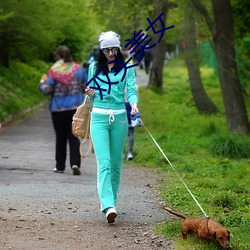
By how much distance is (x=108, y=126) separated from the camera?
7.49 metres

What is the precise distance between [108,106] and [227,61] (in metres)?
9.02

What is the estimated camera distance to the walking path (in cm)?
668

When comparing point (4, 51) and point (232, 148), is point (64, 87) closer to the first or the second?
point (232, 148)

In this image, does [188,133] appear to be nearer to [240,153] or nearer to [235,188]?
[240,153]

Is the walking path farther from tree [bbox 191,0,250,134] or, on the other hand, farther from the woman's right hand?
tree [bbox 191,0,250,134]

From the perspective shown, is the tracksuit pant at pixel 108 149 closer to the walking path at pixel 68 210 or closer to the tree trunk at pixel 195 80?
the walking path at pixel 68 210

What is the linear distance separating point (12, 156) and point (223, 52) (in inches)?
214

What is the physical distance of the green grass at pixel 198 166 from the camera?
7.23m

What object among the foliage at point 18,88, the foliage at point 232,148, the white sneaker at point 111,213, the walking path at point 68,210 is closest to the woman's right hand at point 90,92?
the white sneaker at point 111,213

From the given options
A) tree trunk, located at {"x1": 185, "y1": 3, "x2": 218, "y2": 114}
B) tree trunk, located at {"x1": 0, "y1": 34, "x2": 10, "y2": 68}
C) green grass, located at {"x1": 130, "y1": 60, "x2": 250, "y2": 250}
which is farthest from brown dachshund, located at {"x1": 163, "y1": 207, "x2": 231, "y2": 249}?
tree trunk, located at {"x1": 185, "y1": 3, "x2": 218, "y2": 114}

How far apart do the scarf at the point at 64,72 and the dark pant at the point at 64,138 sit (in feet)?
1.58

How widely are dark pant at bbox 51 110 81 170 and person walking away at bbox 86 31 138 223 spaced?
358 centimetres

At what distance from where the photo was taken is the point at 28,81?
26.4m

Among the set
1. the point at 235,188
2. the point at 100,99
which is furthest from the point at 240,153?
the point at 100,99
